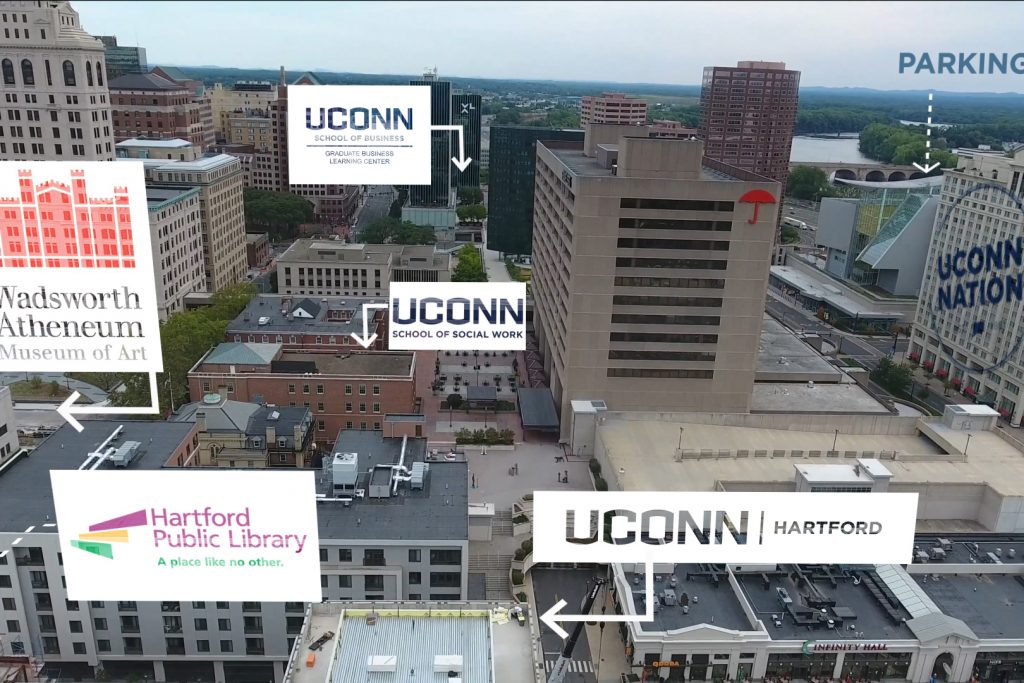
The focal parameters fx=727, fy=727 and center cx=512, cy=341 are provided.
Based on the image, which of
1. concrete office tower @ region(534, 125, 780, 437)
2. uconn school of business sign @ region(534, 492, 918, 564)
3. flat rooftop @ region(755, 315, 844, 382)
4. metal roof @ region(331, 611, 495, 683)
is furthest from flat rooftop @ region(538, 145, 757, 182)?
metal roof @ region(331, 611, 495, 683)

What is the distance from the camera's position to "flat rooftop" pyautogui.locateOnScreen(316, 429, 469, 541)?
19547 mm

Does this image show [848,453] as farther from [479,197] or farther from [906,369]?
[479,197]

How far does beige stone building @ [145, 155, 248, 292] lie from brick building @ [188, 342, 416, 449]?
20502 millimetres

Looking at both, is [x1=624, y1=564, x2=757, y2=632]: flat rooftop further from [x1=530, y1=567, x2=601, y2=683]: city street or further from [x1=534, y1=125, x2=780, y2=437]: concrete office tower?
[x1=534, y1=125, x2=780, y2=437]: concrete office tower

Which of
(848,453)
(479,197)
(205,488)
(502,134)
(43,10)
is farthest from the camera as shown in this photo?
(479,197)

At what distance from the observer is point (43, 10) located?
113 feet

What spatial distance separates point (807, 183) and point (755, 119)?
15.1 metres

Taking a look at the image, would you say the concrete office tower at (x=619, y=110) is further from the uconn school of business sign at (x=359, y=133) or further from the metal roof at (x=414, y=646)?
the metal roof at (x=414, y=646)

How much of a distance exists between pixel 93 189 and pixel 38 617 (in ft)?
43.3

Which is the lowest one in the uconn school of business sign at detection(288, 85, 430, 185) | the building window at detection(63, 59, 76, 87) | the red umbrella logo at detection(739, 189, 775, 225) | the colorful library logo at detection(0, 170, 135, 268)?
the red umbrella logo at detection(739, 189, 775, 225)

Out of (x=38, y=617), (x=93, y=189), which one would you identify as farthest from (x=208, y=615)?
(x=93, y=189)

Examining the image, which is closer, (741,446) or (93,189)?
(93,189)

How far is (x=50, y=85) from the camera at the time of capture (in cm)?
3731

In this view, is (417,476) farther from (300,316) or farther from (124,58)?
(124,58)
